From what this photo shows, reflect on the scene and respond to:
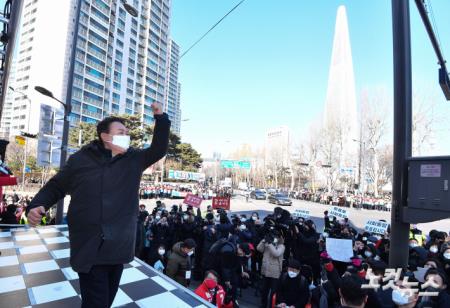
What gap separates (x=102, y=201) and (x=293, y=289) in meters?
3.62

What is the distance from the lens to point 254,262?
25.5ft

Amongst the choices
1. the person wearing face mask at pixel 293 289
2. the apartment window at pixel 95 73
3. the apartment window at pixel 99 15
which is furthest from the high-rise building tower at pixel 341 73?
the person wearing face mask at pixel 293 289

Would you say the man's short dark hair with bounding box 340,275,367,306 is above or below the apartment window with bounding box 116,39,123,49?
below

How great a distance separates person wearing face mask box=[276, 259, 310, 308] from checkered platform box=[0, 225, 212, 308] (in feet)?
5.68

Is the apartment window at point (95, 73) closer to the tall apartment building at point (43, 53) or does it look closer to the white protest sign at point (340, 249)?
the tall apartment building at point (43, 53)

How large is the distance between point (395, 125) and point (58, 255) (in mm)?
5558

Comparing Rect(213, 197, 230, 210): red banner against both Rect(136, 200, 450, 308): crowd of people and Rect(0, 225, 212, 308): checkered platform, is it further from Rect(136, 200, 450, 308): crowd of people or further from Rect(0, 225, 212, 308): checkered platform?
Rect(0, 225, 212, 308): checkered platform

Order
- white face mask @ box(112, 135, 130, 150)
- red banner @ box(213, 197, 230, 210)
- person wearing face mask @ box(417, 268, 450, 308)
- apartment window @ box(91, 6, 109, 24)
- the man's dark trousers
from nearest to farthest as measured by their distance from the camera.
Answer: the man's dark trousers, white face mask @ box(112, 135, 130, 150), person wearing face mask @ box(417, 268, 450, 308), red banner @ box(213, 197, 230, 210), apartment window @ box(91, 6, 109, 24)

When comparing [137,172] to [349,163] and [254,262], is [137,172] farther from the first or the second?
[349,163]

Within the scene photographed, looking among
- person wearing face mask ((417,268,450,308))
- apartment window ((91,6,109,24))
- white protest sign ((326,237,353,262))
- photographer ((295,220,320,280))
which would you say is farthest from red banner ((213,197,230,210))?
apartment window ((91,6,109,24))

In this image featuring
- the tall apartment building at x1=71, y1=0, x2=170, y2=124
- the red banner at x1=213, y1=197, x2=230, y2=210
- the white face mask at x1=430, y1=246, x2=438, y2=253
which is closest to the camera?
the white face mask at x1=430, y1=246, x2=438, y2=253

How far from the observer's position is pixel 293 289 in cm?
441

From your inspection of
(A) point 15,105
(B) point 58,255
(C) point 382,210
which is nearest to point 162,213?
(B) point 58,255

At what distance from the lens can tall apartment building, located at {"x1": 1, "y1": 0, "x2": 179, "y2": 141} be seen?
2152 inches
